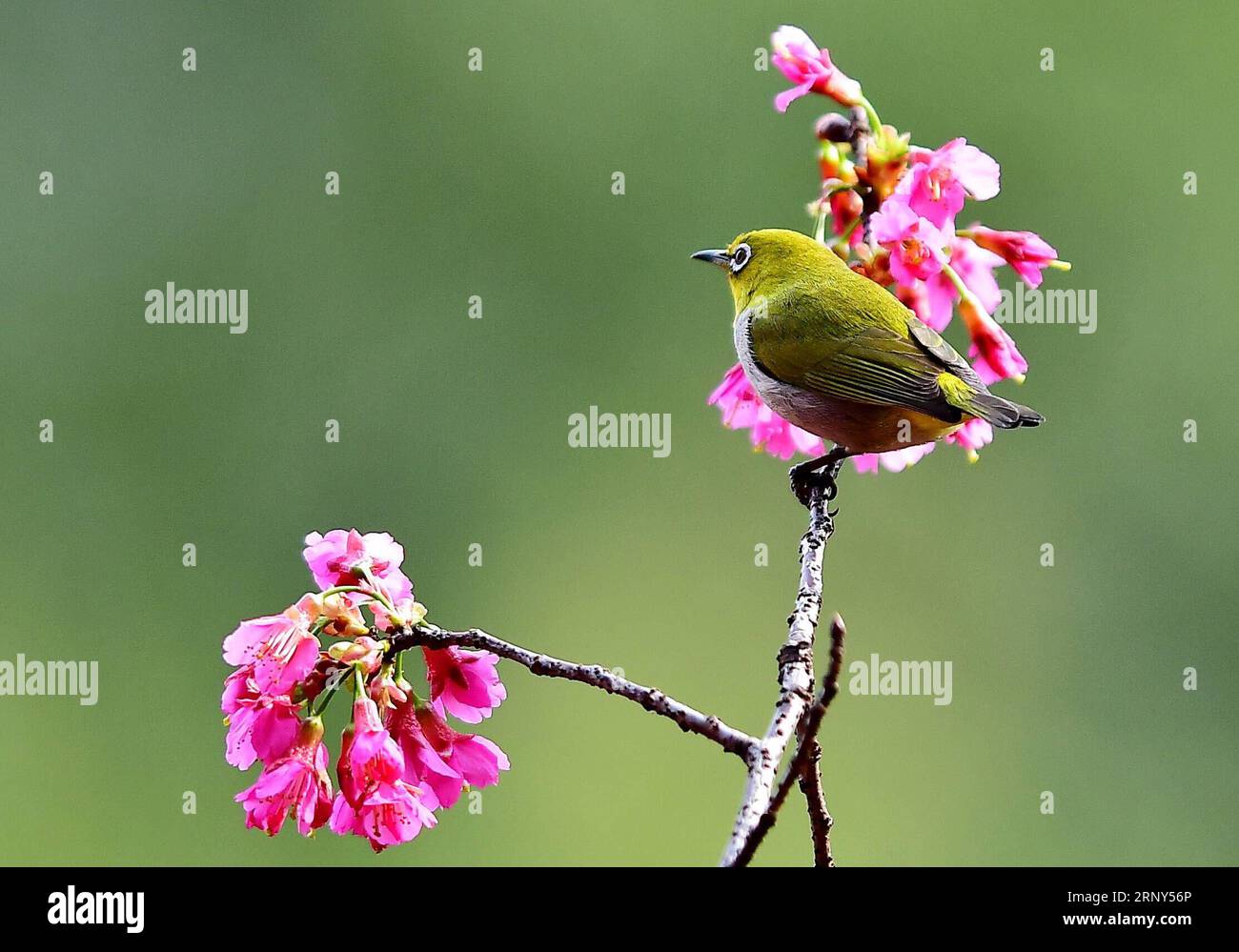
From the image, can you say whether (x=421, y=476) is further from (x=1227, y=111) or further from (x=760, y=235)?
(x=760, y=235)

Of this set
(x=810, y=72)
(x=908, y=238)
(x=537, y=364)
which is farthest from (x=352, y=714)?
(x=537, y=364)

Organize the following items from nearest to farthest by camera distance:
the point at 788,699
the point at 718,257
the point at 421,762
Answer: the point at 788,699
the point at 421,762
the point at 718,257

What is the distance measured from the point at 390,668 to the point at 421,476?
15361 millimetres

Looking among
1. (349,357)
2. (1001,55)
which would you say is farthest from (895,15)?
(349,357)

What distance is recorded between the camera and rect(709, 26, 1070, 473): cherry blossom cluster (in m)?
3.47

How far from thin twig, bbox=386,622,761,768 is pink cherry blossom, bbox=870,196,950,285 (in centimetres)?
135

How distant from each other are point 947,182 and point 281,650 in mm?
1786

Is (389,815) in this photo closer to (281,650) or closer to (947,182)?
(281,650)

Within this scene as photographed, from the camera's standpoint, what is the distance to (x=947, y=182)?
3.50 m

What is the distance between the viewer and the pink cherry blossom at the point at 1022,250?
3637 millimetres

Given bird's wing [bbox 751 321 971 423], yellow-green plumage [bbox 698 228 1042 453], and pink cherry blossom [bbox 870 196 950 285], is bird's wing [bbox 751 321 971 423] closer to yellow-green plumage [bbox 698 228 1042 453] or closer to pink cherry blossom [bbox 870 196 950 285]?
yellow-green plumage [bbox 698 228 1042 453]

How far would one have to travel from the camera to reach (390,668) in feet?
9.50

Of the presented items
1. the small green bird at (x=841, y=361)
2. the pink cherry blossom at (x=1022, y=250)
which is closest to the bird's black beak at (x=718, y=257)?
the small green bird at (x=841, y=361)

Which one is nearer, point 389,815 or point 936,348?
point 389,815
